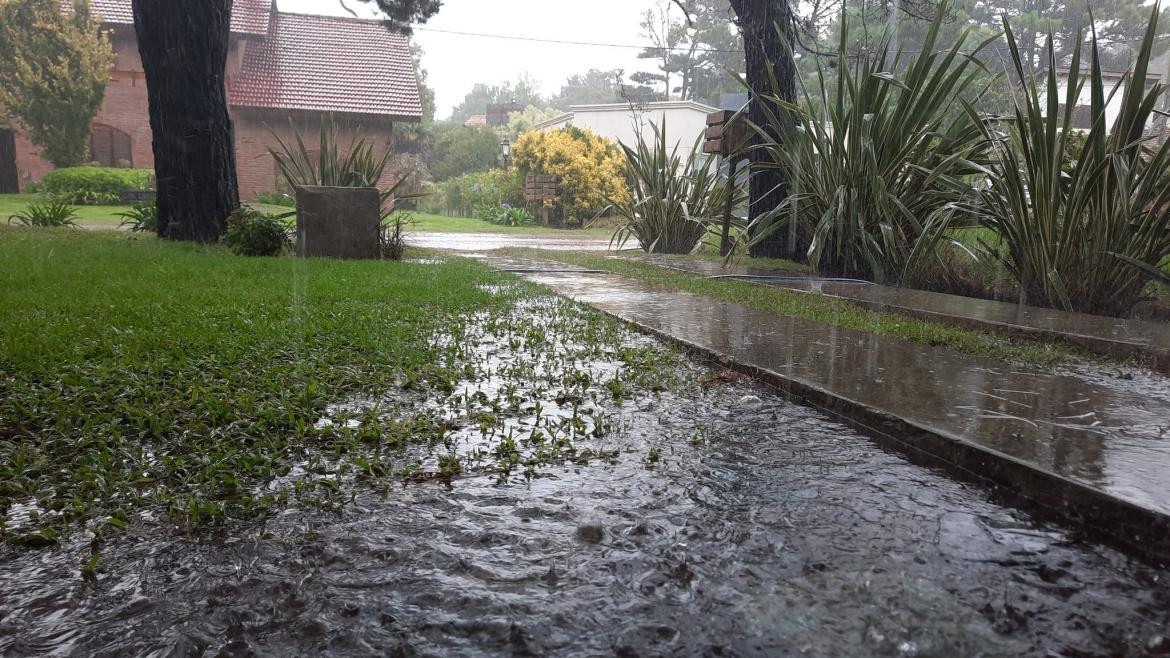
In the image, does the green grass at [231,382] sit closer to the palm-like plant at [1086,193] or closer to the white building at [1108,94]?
the palm-like plant at [1086,193]

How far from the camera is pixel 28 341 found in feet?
9.77

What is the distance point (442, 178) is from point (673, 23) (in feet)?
38.2

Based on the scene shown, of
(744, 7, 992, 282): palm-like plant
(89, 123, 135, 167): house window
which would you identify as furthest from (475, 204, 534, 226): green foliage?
(744, 7, 992, 282): palm-like plant

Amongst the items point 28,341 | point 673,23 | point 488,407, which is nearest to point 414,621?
point 488,407

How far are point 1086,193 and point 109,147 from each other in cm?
2465

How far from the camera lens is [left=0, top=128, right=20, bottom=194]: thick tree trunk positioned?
68.7ft

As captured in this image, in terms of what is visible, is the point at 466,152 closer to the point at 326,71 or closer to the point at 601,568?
the point at 326,71

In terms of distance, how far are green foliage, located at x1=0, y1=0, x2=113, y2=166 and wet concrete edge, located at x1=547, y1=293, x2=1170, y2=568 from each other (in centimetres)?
2246

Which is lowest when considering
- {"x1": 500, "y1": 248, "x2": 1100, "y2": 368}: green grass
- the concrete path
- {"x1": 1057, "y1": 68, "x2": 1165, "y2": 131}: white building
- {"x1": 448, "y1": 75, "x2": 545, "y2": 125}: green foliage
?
the concrete path

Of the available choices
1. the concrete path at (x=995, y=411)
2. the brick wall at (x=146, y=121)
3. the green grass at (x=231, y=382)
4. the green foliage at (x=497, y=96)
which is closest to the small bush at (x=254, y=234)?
the green grass at (x=231, y=382)

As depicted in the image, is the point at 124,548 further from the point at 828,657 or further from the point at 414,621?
the point at 828,657

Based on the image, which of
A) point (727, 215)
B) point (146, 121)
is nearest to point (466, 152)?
point (146, 121)

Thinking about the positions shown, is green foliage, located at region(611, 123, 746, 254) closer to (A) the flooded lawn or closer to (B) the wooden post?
(B) the wooden post

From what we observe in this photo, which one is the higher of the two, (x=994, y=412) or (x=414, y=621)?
(x=994, y=412)
